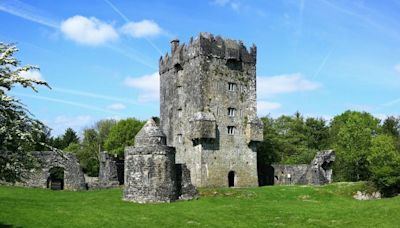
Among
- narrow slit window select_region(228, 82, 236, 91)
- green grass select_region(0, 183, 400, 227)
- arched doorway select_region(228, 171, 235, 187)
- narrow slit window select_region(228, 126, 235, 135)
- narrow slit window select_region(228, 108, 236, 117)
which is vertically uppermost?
narrow slit window select_region(228, 82, 236, 91)

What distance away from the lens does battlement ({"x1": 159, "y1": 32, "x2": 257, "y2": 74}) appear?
50406 millimetres

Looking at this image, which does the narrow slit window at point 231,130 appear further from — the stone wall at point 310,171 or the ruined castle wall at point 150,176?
the ruined castle wall at point 150,176

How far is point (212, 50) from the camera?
167ft

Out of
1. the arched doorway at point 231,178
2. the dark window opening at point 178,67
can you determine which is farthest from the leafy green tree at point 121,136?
the arched doorway at point 231,178

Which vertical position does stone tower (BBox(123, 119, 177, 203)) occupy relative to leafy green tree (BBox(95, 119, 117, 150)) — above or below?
below

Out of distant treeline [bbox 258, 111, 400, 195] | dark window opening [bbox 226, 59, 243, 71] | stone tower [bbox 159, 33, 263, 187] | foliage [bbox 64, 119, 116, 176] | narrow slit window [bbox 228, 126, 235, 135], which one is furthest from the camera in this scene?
foliage [bbox 64, 119, 116, 176]

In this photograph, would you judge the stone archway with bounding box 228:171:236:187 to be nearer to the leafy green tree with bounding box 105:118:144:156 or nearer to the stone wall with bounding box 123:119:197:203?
the stone wall with bounding box 123:119:197:203

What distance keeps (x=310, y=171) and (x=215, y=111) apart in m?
13.5

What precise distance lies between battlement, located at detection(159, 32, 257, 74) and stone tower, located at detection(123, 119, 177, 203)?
16.3 metres

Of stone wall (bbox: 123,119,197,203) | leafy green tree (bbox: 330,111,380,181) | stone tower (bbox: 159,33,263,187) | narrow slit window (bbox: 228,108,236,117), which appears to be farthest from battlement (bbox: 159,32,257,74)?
stone wall (bbox: 123,119,197,203)

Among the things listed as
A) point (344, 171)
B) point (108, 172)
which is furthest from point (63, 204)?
point (344, 171)

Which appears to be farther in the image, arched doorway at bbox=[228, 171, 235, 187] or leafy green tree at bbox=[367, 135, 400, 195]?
arched doorway at bbox=[228, 171, 235, 187]

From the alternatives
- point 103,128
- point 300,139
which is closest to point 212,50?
point 300,139

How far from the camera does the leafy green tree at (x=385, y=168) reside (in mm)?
43094
